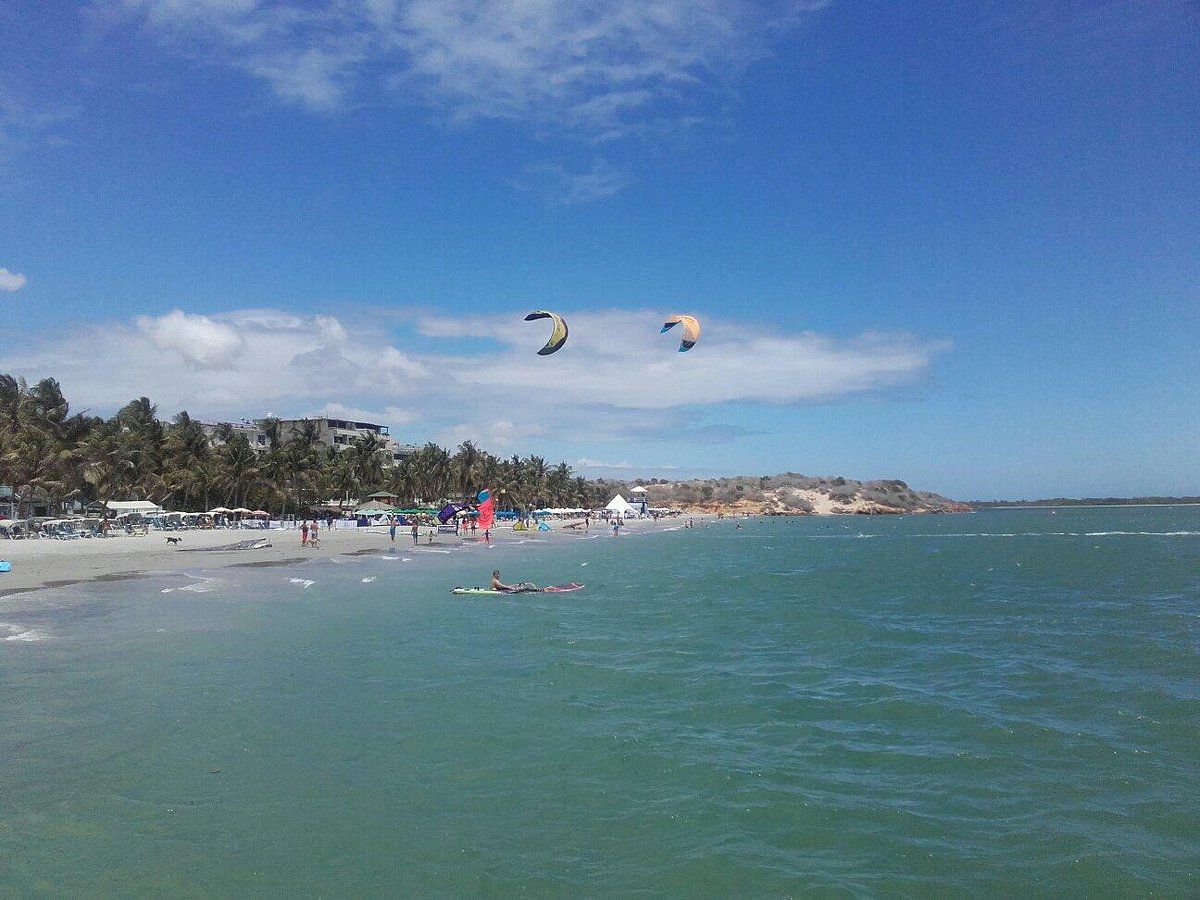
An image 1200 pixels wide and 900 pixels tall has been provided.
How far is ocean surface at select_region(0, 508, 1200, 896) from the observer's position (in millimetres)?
7309

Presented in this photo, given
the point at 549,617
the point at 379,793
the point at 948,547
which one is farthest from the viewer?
the point at 948,547

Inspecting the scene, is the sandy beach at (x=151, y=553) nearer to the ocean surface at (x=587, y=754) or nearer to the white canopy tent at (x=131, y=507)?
the white canopy tent at (x=131, y=507)

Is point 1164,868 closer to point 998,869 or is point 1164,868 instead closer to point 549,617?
point 998,869

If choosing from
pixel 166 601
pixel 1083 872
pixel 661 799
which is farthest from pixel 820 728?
pixel 166 601

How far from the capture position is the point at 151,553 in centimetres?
3984

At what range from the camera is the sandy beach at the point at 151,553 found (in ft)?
96.5

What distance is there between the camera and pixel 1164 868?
293 inches

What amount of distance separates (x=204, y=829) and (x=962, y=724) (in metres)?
10.7

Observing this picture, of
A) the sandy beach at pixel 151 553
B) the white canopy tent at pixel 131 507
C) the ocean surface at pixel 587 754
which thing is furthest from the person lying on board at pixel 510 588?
the white canopy tent at pixel 131 507

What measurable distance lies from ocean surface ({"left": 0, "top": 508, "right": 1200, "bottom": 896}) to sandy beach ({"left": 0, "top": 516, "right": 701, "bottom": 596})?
24.6 feet

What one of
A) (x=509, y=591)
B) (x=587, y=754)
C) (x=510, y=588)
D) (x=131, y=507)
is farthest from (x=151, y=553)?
(x=587, y=754)

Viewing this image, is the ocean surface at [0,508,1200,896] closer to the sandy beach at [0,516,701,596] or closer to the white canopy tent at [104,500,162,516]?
the sandy beach at [0,516,701,596]

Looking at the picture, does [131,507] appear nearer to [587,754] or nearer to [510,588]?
[510,588]

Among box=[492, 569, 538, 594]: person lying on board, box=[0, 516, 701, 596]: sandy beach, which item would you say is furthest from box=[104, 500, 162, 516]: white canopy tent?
box=[492, 569, 538, 594]: person lying on board
